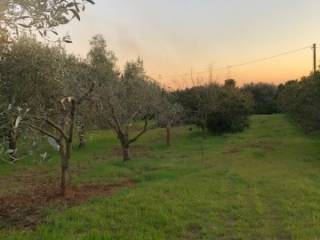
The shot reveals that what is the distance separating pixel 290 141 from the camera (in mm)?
26922

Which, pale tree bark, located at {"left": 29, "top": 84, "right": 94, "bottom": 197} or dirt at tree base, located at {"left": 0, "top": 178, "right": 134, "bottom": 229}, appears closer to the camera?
dirt at tree base, located at {"left": 0, "top": 178, "right": 134, "bottom": 229}

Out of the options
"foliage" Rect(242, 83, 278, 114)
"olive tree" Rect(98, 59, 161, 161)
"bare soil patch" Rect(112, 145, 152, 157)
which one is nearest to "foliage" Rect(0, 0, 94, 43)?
"olive tree" Rect(98, 59, 161, 161)

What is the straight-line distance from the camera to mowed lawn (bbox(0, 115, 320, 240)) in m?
8.55

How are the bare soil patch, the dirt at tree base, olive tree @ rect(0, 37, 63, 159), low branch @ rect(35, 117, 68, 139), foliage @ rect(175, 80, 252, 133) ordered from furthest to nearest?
foliage @ rect(175, 80, 252, 133)
the bare soil patch
low branch @ rect(35, 117, 68, 139)
the dirt at tree base
olive tree @ rect(0, 37, 63, 159)

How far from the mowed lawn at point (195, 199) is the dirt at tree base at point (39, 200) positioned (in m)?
0.28

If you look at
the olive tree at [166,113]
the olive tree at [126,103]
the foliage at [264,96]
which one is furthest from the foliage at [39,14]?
the foliage at [264,96]

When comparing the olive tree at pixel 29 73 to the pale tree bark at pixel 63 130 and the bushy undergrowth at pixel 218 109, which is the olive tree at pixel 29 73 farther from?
the bushy undergrowth at pixel 218 109

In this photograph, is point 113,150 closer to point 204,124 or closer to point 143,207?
point 204,124

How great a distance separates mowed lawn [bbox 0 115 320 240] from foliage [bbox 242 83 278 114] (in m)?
37.8

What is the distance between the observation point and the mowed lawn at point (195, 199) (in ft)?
28.1

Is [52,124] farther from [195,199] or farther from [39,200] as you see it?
[195,199]

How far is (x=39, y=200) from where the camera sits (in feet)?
38.9

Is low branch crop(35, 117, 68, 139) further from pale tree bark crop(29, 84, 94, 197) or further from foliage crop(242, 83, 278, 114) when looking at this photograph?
foliage crop(242, 83, 278, 114)

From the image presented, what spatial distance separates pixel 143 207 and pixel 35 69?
3826mm
